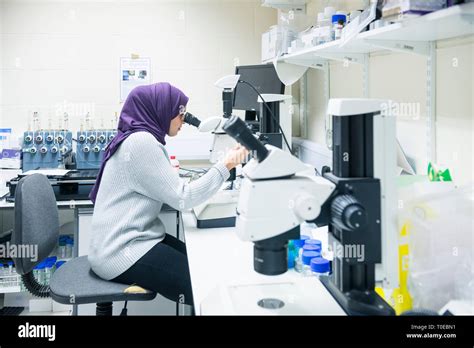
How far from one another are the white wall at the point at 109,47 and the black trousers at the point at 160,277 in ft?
5.71

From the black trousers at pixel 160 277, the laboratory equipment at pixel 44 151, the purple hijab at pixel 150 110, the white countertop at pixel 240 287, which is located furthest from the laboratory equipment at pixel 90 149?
the white countertop at pixel 240 287

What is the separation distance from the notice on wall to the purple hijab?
60.4 inches

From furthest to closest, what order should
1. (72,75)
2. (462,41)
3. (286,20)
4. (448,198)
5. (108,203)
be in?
(72,75) < (286,20) < (108,203) < (462,41) < (448,198)

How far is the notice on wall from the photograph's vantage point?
341cm

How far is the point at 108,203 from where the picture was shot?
181 cm

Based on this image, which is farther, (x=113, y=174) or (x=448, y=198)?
(x=113, y=174)

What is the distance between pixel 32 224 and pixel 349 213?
139 centimetres

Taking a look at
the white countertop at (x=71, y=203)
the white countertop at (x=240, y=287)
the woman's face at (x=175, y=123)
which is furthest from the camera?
the white countertop at (x=71, y=203)

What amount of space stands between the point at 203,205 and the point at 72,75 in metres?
1.96

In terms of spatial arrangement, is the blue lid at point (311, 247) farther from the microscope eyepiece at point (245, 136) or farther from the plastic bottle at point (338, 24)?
the plastic bottle at point (338, 24)

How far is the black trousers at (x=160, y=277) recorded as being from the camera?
174 centimetres

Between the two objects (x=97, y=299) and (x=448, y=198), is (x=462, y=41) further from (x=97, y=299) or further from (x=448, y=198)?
(x=97, y=299)
